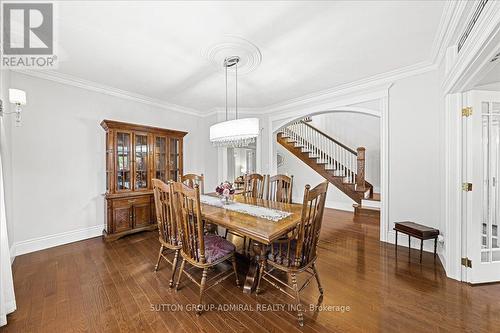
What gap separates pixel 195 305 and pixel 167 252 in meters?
1.30

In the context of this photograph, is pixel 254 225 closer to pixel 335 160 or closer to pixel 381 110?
pixel 381 110

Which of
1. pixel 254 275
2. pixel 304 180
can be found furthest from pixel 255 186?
pixel 304 180

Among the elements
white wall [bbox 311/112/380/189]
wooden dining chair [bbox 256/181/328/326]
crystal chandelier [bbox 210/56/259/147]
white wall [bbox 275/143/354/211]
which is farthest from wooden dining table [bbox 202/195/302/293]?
white wall [bbox 311/112/380/189]

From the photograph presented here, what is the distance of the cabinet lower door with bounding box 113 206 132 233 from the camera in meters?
3.41

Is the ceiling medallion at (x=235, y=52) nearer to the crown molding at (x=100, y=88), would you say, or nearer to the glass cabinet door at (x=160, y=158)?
the glass cabinet door at (x=160, y=158)

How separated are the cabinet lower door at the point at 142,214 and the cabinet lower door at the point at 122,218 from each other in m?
0.09

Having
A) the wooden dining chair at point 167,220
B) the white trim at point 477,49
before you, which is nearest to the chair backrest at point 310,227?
the wooden dining chair at point 167,220

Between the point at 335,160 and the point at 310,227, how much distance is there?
476 centimetres

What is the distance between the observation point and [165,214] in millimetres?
2262

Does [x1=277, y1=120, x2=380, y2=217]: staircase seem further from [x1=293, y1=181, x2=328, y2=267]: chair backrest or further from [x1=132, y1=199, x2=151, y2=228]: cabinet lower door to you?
[x1=132, y1=199, x2=151, y2=228]: cabinet lower door

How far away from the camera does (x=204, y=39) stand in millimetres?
2270

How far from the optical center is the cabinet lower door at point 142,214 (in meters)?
3.64

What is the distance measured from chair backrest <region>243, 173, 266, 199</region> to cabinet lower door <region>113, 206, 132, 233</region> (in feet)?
6.76

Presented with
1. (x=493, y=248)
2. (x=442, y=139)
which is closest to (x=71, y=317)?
(x=493, y=248)
